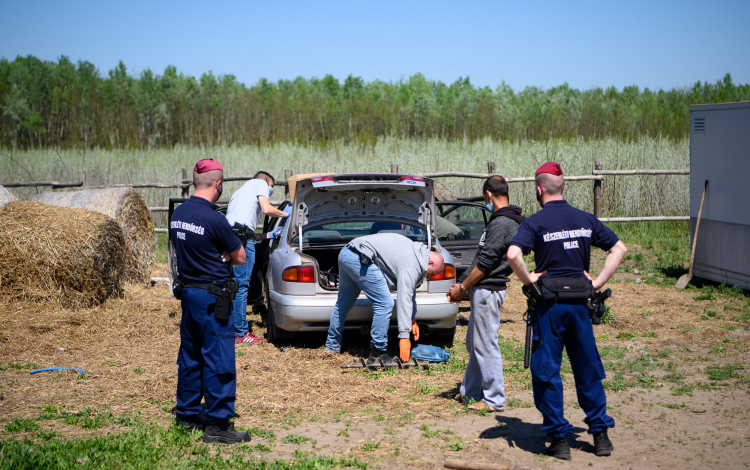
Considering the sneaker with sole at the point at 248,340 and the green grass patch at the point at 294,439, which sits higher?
the green grass patch at the point at 294,439

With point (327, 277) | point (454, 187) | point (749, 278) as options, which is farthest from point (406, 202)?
point (454, 187)

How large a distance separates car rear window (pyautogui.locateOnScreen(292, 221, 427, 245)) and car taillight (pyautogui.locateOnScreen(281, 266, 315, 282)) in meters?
0.63

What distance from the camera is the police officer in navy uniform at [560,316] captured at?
398 cm

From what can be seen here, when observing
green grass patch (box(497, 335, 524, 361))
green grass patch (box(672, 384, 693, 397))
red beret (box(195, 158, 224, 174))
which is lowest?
green grass patch (box(497, 335, 524, 361))

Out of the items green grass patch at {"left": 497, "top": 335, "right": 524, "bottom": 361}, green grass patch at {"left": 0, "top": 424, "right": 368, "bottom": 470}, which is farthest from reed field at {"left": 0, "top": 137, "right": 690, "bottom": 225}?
green grass patch at {"left": 0, "top": 424, "right": 368, "bottom": 470}

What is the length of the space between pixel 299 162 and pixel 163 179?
4297mm

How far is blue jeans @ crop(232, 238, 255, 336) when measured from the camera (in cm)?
718

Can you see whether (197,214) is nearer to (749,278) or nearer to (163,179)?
(749,278)

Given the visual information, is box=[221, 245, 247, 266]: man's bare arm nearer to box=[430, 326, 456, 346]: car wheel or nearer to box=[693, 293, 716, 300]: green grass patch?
box=[430, 326, 456, 346]: car wheel

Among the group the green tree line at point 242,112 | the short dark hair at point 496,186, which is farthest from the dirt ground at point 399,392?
the green tree line at point 242,112

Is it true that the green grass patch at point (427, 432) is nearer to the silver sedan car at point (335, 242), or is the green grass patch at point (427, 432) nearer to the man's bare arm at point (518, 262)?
the man's bare arm at point (518, 262)

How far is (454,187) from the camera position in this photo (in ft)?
57.1

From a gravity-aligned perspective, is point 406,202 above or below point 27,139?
below

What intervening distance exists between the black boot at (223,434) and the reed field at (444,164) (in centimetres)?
1352
